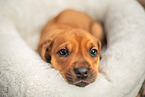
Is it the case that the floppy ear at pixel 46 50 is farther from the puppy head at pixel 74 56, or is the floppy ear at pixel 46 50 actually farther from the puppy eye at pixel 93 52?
the puppy eye at pixel 93 52

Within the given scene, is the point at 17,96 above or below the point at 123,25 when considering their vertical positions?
below

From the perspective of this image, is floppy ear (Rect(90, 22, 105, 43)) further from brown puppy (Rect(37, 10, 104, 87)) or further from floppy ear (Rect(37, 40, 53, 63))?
floppy ear (Rect(37, 40, 53, 63))

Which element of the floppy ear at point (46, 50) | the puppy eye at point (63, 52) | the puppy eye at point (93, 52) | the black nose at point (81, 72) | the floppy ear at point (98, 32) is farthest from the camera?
the floppy ear at point (98, 32)

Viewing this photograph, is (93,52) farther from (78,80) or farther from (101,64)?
(78,80)

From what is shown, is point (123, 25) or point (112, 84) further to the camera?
point (123, 25)

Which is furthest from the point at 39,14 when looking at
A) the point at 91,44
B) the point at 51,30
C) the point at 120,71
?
the point at 120,71

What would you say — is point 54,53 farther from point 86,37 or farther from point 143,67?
point 143,67

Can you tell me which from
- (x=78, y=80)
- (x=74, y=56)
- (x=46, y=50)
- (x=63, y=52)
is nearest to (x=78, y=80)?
(x=78, y=80)

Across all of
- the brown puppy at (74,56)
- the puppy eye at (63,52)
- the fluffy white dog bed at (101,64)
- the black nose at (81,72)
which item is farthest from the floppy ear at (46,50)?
the black nose at (81,72)
